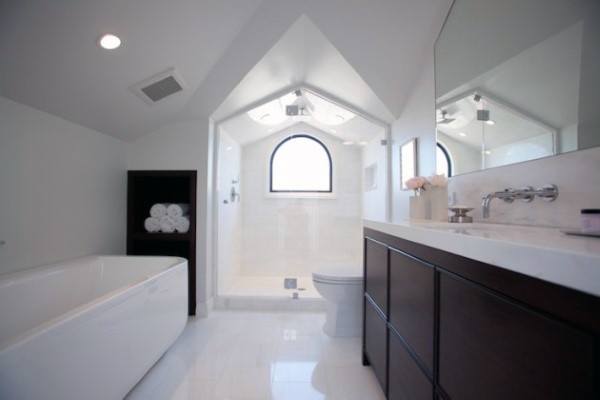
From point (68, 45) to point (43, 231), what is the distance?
121 cm

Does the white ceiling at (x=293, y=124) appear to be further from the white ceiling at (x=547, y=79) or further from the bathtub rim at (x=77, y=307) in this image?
the bathtub rim at (x=77, y=307)

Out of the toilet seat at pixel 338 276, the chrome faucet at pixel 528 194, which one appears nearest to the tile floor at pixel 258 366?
the toilet seat at pixel 338 276

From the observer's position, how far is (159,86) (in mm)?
2059

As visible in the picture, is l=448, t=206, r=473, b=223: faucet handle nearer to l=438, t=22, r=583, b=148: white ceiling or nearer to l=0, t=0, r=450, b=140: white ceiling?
l=438, t=22, r=583, b=148: white ceiling

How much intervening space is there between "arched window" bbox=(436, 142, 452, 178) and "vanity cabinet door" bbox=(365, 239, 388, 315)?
69 centimetres

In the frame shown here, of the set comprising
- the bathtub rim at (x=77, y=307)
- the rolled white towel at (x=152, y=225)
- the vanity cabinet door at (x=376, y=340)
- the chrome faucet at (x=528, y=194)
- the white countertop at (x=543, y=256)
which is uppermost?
the chrome faucet at (x=528, y=194)

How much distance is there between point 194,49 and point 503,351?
7.22 feet

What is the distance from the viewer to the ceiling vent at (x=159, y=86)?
196 cm

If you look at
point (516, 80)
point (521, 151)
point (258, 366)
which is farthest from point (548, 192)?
point (258, 366)

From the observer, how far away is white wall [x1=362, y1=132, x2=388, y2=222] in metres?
2.77

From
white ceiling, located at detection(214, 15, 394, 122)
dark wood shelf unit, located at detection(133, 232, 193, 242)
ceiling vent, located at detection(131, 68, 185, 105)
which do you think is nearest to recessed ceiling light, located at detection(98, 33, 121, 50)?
ceiling vent, located at detection(131, 68, 185, 105)

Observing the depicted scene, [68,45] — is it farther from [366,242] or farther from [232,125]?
[366,242]

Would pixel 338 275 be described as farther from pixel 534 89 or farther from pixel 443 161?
pixel 534 89

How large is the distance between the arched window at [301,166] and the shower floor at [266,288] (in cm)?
127
